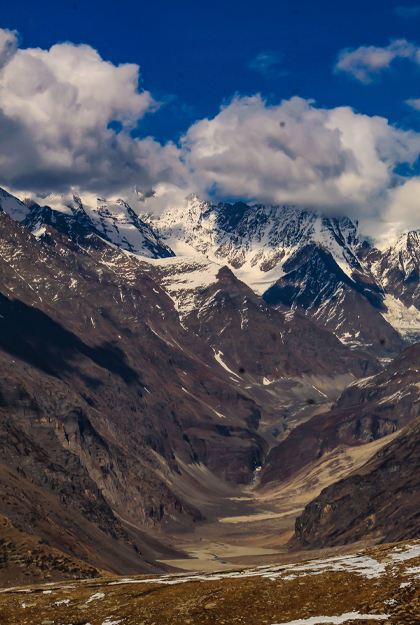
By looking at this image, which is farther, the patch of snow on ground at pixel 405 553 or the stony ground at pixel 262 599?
the patch of snow on ground at pixel 405 553

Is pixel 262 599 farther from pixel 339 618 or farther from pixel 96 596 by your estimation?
pixel 96 596

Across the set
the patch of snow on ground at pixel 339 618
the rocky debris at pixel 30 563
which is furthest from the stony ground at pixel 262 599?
the rocky debris at pixel 30 563

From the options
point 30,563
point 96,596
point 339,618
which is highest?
point 30,563

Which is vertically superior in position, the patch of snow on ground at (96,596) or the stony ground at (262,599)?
the patch of snow on ground at (96,596)

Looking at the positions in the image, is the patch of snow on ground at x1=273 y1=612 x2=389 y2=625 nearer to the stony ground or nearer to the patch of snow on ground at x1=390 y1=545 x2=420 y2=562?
the stony ground

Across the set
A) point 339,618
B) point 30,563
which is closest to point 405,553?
point 339,618

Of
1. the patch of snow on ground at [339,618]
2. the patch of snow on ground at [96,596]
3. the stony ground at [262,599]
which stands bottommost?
the patch of snow on ground at [339,618]

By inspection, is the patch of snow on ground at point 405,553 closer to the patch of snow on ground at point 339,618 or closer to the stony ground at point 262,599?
the stony ground at point 262,599

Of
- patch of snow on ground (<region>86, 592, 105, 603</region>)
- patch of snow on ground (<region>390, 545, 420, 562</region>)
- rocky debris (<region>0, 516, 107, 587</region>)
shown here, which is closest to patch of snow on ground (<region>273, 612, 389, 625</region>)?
patch of snow on ground (<region>390, 545, 420, 562</region>)
